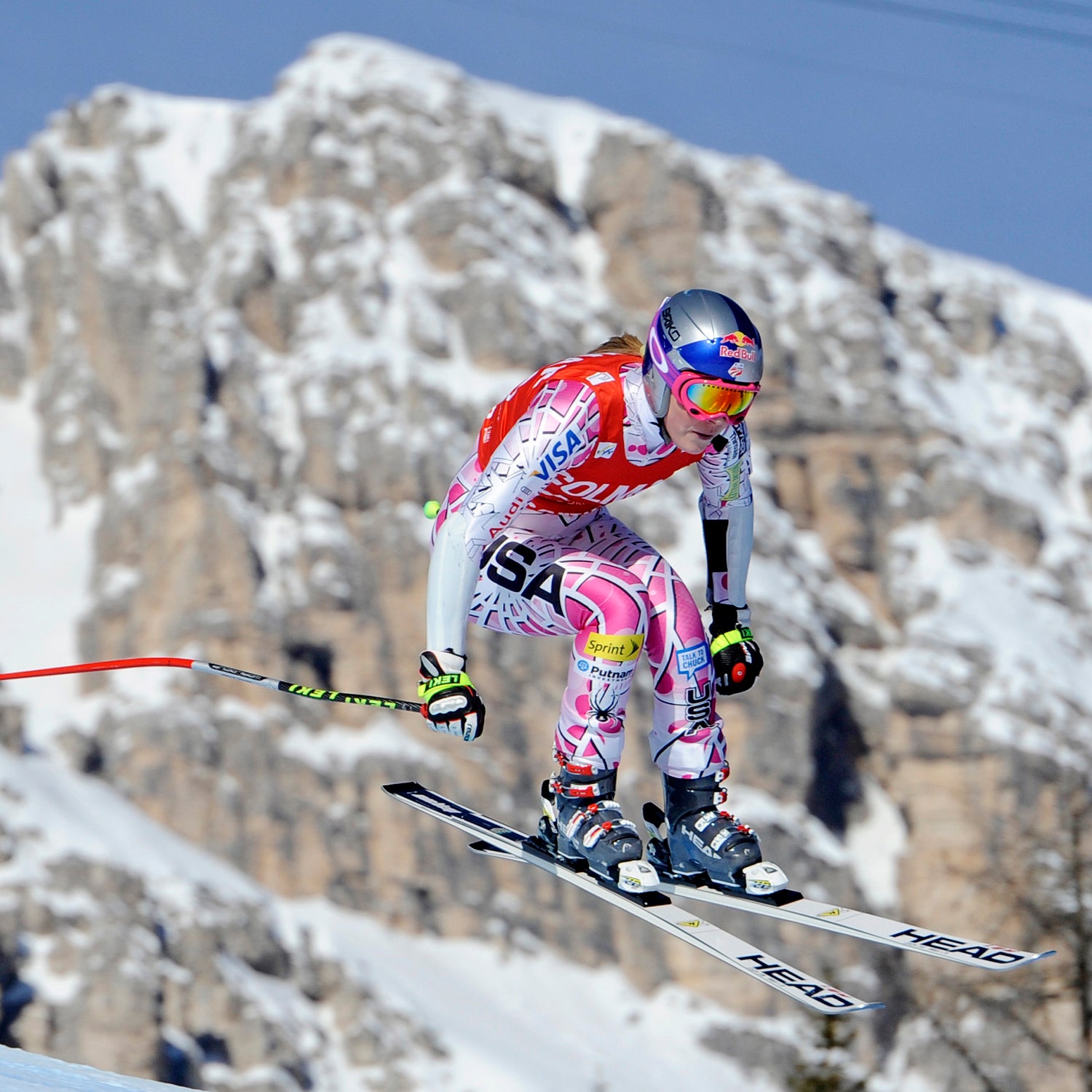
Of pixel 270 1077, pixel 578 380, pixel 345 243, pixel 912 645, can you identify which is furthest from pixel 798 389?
pixel 578 380

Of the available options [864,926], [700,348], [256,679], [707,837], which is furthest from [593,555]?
[864,926]

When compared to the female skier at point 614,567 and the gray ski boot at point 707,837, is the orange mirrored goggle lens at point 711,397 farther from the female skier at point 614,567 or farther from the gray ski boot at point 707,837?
the gray ski boot at point 707,837

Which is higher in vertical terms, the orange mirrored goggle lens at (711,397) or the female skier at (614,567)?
the orange mirrored goggle lens at (711,397)

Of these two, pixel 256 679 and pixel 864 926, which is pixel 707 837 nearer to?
pixel 864 926

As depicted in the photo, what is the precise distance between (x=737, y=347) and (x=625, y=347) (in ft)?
3.61

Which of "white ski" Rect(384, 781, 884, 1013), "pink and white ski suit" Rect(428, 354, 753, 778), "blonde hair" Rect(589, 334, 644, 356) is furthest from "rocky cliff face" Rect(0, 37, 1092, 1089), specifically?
"blonde hair" Rect(589, 334, 644, 356)

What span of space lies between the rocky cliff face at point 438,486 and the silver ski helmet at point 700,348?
187 ft

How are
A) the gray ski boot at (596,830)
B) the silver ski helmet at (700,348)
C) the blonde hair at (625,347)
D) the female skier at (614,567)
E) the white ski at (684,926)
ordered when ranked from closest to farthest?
the white ski at (684,926)
the silver ski helmet at (700,348)
the female skier at (614,567)
the gray ski boot at (596,830)
the blonde hair at (625,347)

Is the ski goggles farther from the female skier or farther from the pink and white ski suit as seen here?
the pink and white ski suit

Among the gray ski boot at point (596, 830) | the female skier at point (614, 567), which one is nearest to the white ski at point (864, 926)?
the female skier at point (614, 567)

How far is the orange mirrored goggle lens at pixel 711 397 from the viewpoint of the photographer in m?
6.81

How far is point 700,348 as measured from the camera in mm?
6785

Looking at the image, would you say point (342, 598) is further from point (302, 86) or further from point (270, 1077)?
point (302, 86)

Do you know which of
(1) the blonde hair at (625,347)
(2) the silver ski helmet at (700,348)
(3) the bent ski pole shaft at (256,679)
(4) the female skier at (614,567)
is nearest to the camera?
(2) the silver ski helmet at (700,348)
